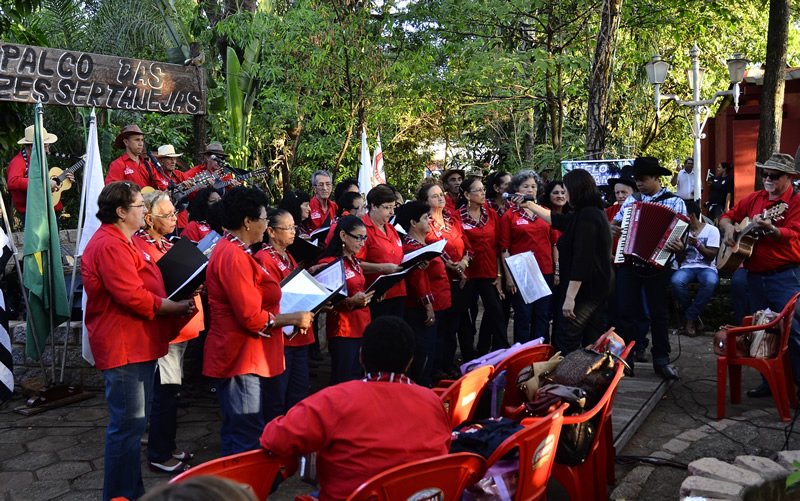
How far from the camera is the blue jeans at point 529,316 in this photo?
24.8ft

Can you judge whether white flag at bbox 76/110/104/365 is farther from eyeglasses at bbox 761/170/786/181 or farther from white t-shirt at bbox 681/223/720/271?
white t-shirt at bbox 681/223/720/271

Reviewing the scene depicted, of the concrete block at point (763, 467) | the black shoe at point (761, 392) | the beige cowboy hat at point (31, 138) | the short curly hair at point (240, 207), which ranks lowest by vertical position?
the black shoe at point (761, 392)

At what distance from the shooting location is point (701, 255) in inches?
360

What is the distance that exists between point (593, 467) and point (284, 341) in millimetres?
2003

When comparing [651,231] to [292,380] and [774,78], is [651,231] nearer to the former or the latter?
[292,380]

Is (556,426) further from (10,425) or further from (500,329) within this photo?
(10,425)

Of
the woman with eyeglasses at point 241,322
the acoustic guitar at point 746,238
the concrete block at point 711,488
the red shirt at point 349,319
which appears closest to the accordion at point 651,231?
the acoustic guitar at point 746,238

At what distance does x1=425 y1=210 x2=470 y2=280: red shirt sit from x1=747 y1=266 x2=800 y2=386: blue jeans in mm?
2530

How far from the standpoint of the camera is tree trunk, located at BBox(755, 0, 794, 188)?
10367 mm

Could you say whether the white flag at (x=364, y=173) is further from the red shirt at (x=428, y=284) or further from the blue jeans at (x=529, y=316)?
the red shirt at (x=428, y=284)

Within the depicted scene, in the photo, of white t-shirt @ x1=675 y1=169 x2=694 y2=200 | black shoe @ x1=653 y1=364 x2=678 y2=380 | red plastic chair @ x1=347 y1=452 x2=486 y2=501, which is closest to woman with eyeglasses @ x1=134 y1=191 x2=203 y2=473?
red plastic chair @ x1=347 y1=452 x2=486 y2=501

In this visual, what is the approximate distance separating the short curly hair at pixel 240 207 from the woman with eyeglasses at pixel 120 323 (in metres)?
0.48

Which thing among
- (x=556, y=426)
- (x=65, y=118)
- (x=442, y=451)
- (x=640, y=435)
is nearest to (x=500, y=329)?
(x=640, y=435)

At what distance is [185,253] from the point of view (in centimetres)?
459
